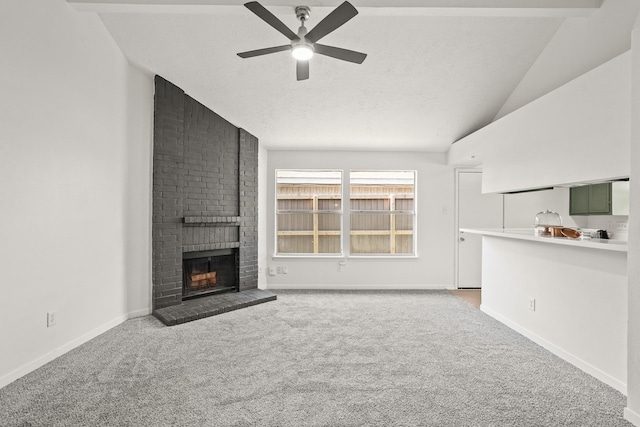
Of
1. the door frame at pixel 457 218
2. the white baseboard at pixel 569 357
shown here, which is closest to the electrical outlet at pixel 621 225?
the white baseboard at pixel 569 357

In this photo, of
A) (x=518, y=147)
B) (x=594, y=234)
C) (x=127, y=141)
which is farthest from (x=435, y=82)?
(x=127, y=141)

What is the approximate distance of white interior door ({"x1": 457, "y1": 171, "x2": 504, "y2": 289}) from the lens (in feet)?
19.1

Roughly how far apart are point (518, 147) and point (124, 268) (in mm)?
4542

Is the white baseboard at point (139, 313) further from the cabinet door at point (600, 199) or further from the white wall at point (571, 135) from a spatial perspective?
the cabinet door at point (600, 199)

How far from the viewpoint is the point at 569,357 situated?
2961 mm

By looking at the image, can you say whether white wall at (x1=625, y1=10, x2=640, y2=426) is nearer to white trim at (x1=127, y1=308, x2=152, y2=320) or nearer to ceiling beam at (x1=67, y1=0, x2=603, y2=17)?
ceiling beam at (x1=67, y1=0, x2=603, y2=17)

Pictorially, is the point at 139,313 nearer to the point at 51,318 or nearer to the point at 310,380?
the point at 51,318

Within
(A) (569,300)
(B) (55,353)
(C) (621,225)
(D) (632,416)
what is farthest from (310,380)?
(C) (621,225)

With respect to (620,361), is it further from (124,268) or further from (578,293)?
(124,268)

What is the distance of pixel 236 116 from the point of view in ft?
16.2

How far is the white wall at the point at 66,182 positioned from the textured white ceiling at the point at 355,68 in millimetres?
584

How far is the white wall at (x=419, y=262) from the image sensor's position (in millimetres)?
5883

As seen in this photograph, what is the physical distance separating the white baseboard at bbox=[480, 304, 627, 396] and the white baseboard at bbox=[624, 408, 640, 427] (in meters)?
0.34

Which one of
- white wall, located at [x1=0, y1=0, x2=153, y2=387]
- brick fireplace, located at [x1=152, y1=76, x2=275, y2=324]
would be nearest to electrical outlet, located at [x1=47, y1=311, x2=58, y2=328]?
white wall, located at [x1=0, y1=0, x2=153, y2=387]
